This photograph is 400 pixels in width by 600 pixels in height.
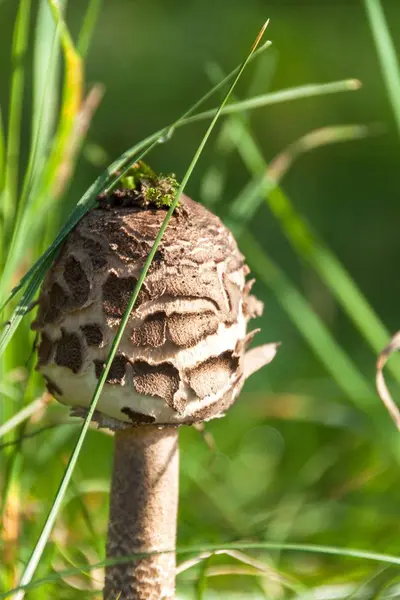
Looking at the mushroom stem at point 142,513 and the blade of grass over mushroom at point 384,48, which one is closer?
the mushroom stem at point 142,513

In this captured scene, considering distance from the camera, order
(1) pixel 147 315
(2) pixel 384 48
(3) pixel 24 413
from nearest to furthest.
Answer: (1) pixel 147 315
(3) pixel 24 413
(2) pixel 384 48

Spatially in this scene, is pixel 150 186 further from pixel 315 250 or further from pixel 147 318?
pixel 315 250

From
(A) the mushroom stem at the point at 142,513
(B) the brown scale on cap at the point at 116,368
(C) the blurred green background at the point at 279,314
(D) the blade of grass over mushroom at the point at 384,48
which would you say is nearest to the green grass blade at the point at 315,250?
(C) the blurred green background at the point at 279,314

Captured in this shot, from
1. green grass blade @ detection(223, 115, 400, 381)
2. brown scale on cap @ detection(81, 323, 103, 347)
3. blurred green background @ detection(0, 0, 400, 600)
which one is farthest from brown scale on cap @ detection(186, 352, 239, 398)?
green grass blade @ detection(223, 115, 400, 381)

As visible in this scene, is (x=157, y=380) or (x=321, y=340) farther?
(x=321, y=340)

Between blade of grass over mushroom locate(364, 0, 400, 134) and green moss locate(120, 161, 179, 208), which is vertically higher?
blade of grass over mushroom locate(364, 0, 400, 134)


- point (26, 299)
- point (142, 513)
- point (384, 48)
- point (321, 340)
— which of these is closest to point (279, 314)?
point (321, 340)

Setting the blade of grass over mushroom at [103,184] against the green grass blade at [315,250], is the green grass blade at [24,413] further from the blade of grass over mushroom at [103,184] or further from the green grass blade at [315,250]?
the green grass blade at [315,250]

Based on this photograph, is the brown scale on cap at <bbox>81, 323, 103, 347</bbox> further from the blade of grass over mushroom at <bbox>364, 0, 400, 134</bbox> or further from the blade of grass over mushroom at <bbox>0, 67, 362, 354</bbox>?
the blade of grass over mushroom at <bbox>364, 0, 400, 134</bbox>
